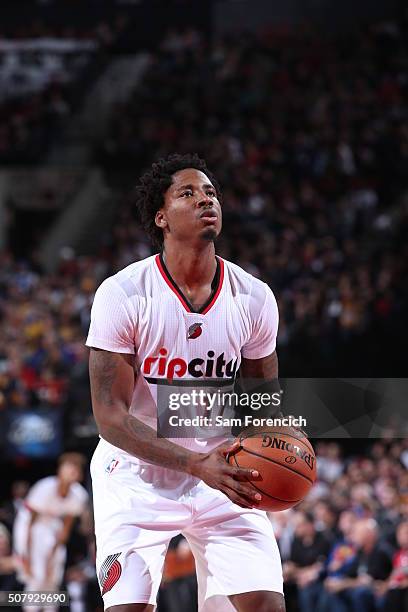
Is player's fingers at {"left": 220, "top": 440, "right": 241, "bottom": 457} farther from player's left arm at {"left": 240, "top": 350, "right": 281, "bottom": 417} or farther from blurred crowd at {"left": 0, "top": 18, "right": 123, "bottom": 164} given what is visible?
blurred crowd at {"left": 0, "top": 18, "right": 123, "bottom": 164}

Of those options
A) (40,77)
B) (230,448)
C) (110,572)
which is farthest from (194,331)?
(40,77)

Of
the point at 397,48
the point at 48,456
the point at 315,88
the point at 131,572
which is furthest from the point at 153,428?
the point at 397,48

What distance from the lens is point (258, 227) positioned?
15.0 meters

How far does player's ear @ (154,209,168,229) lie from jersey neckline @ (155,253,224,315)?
132 millimetres

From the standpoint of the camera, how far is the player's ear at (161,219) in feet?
15.1

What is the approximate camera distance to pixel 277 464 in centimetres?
399

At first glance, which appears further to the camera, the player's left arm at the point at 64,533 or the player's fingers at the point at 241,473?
the player's left arm at the point at 64,533

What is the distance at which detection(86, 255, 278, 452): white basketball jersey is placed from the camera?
14.2 feet

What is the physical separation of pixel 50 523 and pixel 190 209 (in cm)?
661

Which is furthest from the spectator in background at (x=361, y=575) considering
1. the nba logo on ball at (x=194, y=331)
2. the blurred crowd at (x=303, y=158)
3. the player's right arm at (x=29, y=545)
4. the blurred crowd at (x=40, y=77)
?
the blurred crowd at (x=40, y=77)

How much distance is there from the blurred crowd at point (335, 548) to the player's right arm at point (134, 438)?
4.77 meters

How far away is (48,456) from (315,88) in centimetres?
985

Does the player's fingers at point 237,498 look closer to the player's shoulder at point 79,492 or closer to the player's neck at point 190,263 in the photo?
the player's neck at point 190,263

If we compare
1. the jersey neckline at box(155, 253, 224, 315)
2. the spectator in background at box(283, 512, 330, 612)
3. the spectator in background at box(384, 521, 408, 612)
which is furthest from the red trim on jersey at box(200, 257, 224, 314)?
the spectator in background at box(283, 512, 330, 612)
